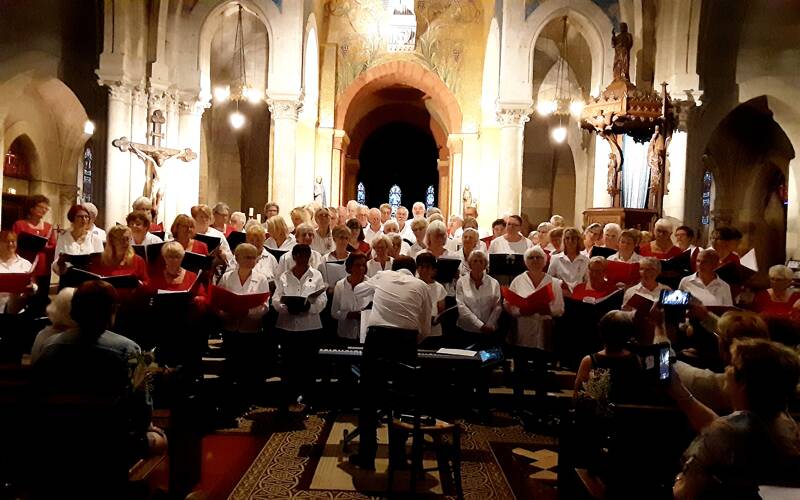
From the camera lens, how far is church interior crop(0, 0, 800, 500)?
3.39 meters

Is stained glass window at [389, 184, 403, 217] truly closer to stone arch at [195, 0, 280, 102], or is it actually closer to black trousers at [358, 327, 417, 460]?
stone arch at [195, 0, 280, 102]

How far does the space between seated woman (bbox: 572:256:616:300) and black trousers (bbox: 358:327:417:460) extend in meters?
2.37

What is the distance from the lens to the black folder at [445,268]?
6.67m

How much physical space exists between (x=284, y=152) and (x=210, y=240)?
25.3 ft

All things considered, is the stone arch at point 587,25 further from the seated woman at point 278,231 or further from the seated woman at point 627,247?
the seated woman at point 278,231

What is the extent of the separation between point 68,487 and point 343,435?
3.04m

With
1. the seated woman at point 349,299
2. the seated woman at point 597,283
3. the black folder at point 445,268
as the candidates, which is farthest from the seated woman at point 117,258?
the seated woman at point 597,283

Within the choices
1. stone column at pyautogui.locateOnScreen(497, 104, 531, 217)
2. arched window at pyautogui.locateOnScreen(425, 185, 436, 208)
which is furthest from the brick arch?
arched window at pyautogui.locateOnScreen(425, 185, 436, 208)

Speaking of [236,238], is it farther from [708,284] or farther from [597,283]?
[708,284]

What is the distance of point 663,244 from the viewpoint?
7.33 meters

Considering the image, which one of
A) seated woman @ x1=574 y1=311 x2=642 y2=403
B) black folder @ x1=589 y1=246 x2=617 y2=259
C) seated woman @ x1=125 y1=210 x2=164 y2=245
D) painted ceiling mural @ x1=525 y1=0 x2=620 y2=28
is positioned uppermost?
painted ceiling mural @ x1=525 y1=0 x2=620 y2=28

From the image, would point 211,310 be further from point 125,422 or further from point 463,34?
point 463,34

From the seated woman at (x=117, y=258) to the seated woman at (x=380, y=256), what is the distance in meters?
2.38

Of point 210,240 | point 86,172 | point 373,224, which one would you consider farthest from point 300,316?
point 86,172
